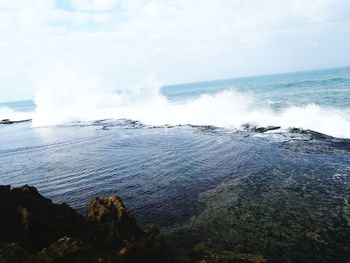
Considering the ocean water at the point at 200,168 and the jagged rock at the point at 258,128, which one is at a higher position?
the ocean water at the point at 200,168

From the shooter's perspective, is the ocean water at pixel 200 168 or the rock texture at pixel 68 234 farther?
the ocean water at pixel 200 168

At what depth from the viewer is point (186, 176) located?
1517 centimetres

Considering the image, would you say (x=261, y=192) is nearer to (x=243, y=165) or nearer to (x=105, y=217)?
(x=243, y=165)

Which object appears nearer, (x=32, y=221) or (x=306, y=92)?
(x=32, y=221)

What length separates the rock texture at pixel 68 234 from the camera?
5371mm

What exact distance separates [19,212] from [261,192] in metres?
8.23

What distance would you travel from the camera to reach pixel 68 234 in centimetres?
688

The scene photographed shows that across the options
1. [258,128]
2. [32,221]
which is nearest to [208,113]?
[258,128]

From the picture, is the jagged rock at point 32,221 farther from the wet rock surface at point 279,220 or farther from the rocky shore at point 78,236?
the wet rock surface at point 279,220

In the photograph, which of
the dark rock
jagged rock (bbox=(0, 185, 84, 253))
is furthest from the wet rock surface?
jagged rock (bbox=(0, 185, 84, 253))

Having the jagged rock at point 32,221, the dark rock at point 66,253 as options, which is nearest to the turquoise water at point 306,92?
the jagged rock at point 32,221

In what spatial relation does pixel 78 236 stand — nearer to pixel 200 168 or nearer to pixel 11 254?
pixel 11 254

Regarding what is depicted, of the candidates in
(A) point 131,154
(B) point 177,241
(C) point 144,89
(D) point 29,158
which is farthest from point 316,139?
(C) point 144,89

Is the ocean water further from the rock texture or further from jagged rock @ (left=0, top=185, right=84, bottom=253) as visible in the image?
jagged rock @ (left=0, top=185, right=84, bottom=253)
